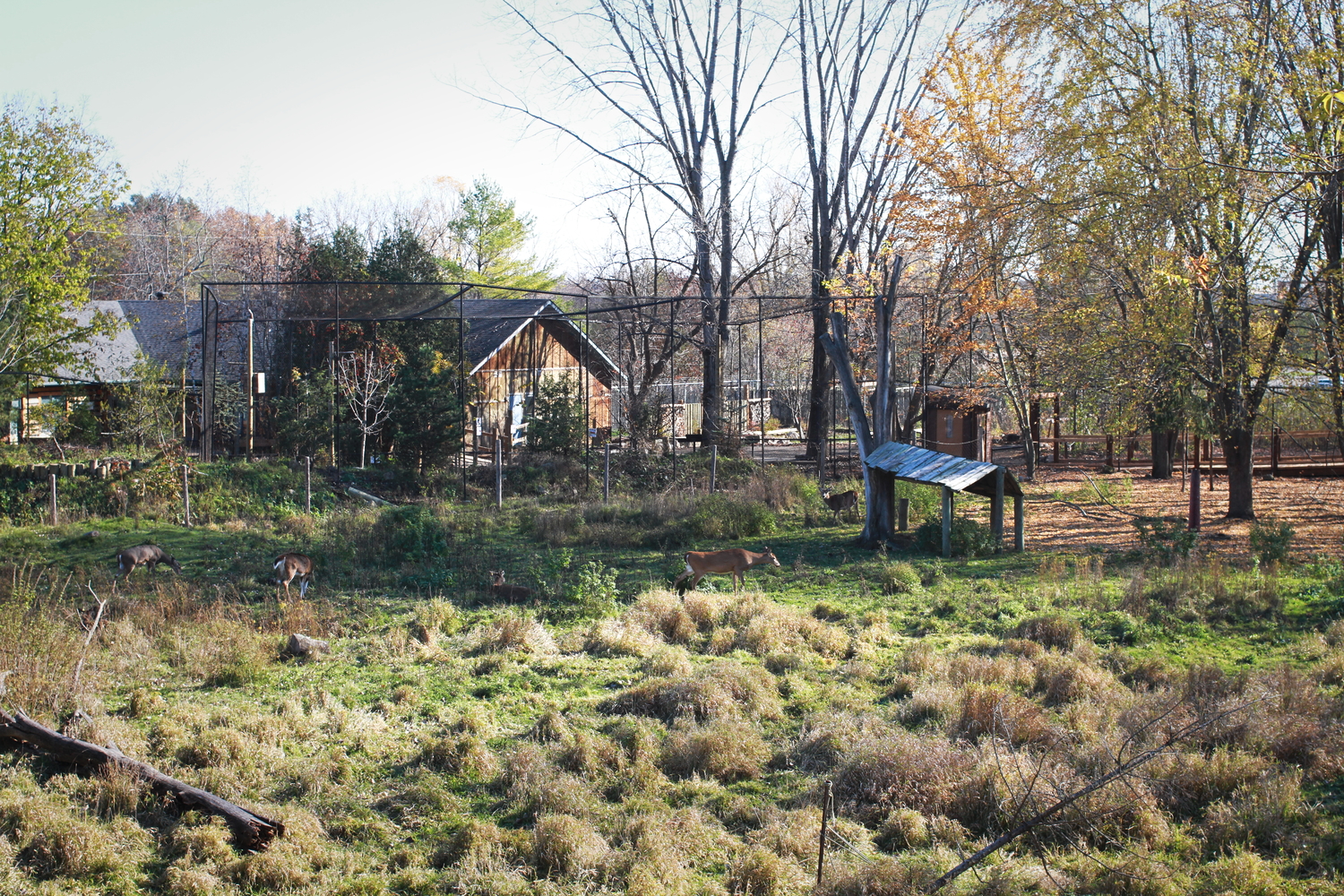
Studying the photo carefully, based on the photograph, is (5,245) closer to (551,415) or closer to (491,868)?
(551,415)

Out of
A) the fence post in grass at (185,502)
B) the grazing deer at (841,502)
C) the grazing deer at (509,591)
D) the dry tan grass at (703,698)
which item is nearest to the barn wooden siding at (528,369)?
the fence post in grass at (185,502)

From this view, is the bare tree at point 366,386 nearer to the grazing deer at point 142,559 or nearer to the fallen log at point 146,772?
the grazing deer at point 142,559

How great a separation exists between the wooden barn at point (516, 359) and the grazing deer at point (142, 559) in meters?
14.6

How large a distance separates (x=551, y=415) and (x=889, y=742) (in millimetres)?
17734

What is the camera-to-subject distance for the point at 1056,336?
56.9 ft

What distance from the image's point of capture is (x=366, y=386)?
2144 cm

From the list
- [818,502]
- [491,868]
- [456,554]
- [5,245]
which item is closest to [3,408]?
[5,245]

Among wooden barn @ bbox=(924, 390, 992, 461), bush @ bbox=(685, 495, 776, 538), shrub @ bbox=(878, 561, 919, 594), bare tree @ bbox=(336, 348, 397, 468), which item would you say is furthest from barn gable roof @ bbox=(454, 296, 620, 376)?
shrub @ bbox=(878, 561, 919, 594)

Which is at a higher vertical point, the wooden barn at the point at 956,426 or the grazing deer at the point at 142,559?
the wooden barn at the point at 956,426

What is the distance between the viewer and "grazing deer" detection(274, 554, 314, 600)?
10938 millimetres

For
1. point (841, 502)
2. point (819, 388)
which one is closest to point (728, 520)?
point (841, 502)

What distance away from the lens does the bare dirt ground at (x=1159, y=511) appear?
48.7 feet

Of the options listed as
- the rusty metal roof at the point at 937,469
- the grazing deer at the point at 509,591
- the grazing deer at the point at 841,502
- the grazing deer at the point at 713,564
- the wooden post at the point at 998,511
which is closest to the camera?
the grazing deer at the point at 509,591

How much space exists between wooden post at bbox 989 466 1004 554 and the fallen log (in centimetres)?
1132
